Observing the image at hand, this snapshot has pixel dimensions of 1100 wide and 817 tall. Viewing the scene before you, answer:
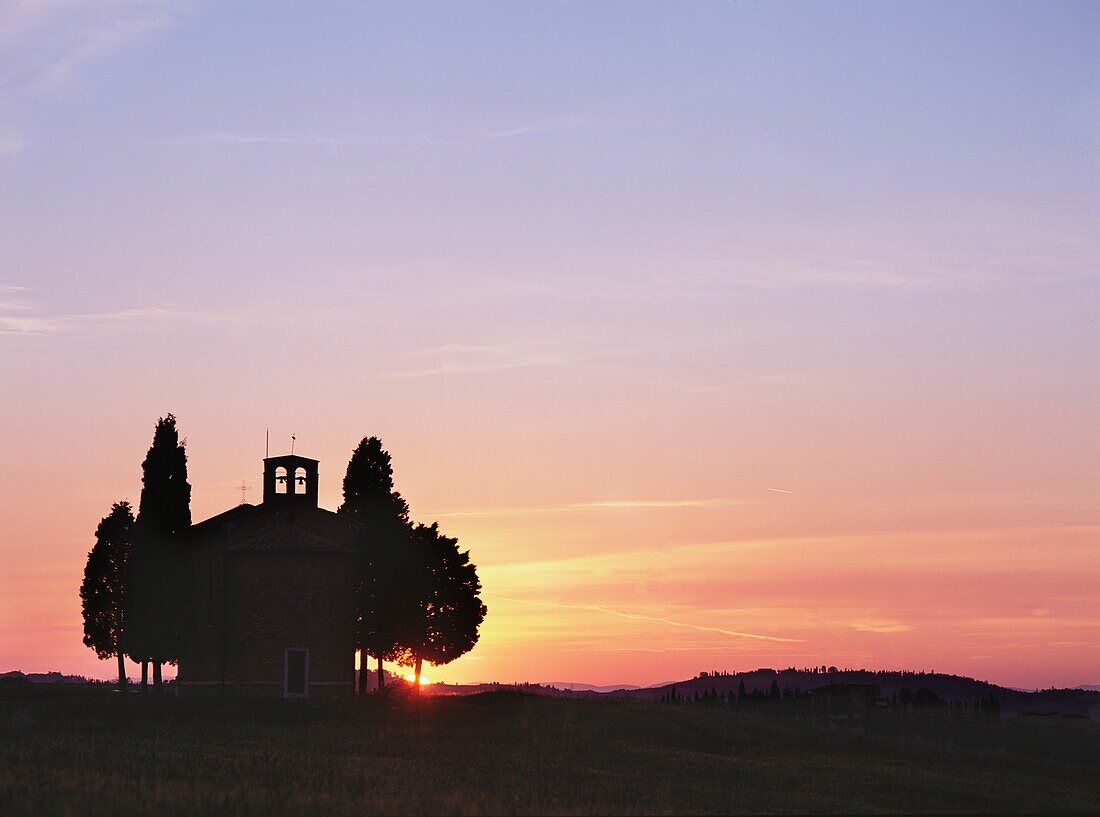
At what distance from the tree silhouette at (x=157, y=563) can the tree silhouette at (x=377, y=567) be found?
10418mm

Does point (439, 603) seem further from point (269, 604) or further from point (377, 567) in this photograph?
point (269, 604)

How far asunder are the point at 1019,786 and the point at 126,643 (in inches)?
1819

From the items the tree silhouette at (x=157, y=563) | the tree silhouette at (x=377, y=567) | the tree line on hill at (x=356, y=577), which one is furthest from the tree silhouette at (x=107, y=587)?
the tree silhouette at (x=377, y=567)

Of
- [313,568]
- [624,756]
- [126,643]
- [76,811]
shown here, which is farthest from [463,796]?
[126,643]

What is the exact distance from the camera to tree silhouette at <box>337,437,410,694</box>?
81875 millimetres

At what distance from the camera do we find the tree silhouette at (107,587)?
282 ft

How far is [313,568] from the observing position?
74.2 metres

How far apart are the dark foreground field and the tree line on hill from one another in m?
5.12

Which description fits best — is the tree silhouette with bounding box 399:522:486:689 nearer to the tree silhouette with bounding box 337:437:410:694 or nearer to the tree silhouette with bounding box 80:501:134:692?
the tree silhouette with bounding box 337:437:410:694

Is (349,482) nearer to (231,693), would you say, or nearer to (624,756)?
(231,693)

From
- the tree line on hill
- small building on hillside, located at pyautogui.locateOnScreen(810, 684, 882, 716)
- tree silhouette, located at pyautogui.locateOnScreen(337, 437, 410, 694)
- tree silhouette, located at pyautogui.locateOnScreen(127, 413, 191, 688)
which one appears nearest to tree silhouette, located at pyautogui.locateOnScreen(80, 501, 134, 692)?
the tree line on hill

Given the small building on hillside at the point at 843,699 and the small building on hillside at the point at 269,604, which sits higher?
the small building on hillside at the point at 269,604

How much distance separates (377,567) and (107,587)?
18.3 metres

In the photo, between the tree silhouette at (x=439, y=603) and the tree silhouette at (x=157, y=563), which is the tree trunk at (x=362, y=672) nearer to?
the tree silhouette at (x=439, y=603)
